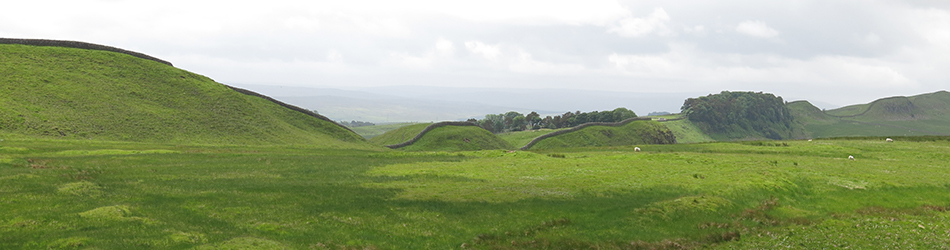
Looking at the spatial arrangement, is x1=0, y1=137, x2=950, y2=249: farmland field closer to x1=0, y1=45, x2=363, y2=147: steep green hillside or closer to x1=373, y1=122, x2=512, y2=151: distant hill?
x1=0, y1=45, x2=363, y2=147: steep green hillside

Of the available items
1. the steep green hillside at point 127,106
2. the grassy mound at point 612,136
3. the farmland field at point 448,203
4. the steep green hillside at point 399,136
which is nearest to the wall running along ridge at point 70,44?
the steep green hillside at point 127,106

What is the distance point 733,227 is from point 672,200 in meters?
5.59

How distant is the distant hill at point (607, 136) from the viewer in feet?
476

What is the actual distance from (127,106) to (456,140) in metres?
66.4

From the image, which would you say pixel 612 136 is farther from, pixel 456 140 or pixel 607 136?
pixel 456 140

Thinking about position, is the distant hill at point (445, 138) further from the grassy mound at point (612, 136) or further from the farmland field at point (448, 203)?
the farmland field at point (448, 203)

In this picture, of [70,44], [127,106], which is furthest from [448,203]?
[70,44]

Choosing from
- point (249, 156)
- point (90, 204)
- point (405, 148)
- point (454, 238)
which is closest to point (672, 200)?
point (454, 238)

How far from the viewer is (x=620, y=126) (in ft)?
587

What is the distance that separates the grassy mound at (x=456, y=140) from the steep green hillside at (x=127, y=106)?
15.6 metres

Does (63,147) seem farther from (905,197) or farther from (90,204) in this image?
(905,197)

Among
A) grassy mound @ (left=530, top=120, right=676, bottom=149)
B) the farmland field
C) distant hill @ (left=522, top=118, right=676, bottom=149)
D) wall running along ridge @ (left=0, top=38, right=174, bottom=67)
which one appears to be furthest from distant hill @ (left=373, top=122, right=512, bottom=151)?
the farmland field

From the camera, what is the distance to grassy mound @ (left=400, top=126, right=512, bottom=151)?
117 m

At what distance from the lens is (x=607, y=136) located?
6462 inches
